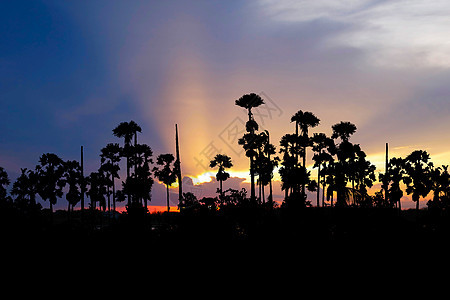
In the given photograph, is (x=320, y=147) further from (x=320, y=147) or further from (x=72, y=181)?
(x=72, y=181)

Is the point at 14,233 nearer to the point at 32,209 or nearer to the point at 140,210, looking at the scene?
the point at 32,209

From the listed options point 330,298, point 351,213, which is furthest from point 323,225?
point 330,298

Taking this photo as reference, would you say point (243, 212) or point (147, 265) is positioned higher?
point (243, 212)

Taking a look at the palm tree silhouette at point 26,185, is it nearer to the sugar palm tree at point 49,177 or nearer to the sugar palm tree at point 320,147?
the sugar palm tree at point 49,177

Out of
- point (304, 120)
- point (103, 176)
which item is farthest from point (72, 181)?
point (304, 120)

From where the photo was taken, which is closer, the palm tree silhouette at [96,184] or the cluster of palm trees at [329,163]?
the cluster of palm trees at [329,163]

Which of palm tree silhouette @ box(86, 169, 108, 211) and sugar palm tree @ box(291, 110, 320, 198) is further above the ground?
sugar palm tree @ box(291, 110, 320, 198)

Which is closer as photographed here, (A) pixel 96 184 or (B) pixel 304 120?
(B) pixel 304 120

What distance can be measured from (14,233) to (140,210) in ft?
17.7

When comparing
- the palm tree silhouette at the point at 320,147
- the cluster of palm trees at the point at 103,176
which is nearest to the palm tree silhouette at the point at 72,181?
the cluster of palm trees at the point at 103,176

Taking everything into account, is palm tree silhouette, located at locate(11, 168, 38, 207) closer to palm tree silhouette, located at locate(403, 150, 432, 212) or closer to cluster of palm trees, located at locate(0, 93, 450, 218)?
cluster of palm trees, located at locate(0, 93, 450, 218)

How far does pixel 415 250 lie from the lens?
42.4ft

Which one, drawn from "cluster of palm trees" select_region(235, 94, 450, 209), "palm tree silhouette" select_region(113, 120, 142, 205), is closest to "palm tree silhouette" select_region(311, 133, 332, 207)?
"cluster of palm trees" select_region(235, 94, 450, 209)

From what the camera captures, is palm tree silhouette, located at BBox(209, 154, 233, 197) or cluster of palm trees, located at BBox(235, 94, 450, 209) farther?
palm tree silhouette, located at BBox(209, 154, 233, 197)
